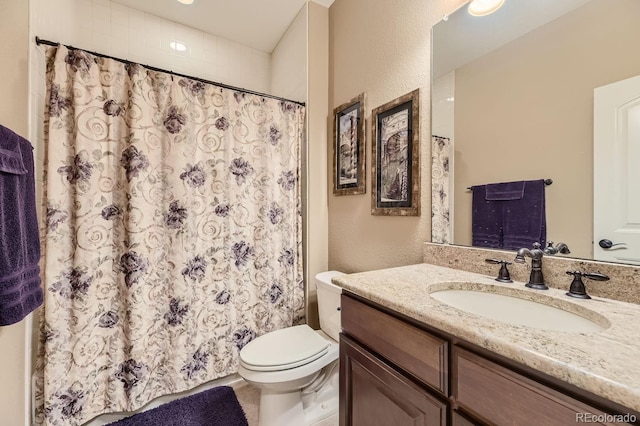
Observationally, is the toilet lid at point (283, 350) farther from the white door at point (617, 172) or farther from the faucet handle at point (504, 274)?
the white door at point (617, 172)

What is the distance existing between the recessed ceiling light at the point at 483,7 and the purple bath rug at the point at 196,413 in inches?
87.9

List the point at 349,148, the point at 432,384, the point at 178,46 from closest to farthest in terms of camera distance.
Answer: the point at 432,384, the point at 349,148, the point at 178,46

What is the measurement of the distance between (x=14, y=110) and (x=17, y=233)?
0.59 meters

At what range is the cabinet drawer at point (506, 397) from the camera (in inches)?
16.0

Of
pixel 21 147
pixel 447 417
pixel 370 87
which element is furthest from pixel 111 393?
pixel 370 87

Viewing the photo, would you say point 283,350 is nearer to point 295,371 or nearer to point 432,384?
point 295,371

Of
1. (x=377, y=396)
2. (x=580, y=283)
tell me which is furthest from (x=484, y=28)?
(x=377, y=396)

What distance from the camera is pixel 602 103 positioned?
76cm

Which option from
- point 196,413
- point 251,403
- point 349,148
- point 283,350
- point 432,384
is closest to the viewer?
point 432,384

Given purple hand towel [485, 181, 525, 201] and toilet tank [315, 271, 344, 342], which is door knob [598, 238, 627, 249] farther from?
toilet tank [315, 271, 344, 342]

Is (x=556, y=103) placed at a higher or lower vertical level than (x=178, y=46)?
lower

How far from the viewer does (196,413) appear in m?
1.42

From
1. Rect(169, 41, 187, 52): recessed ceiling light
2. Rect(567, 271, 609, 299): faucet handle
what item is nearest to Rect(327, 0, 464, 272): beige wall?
Rect(567, 271, 609, 299): faucet handle

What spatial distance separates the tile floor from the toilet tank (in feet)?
1.30
